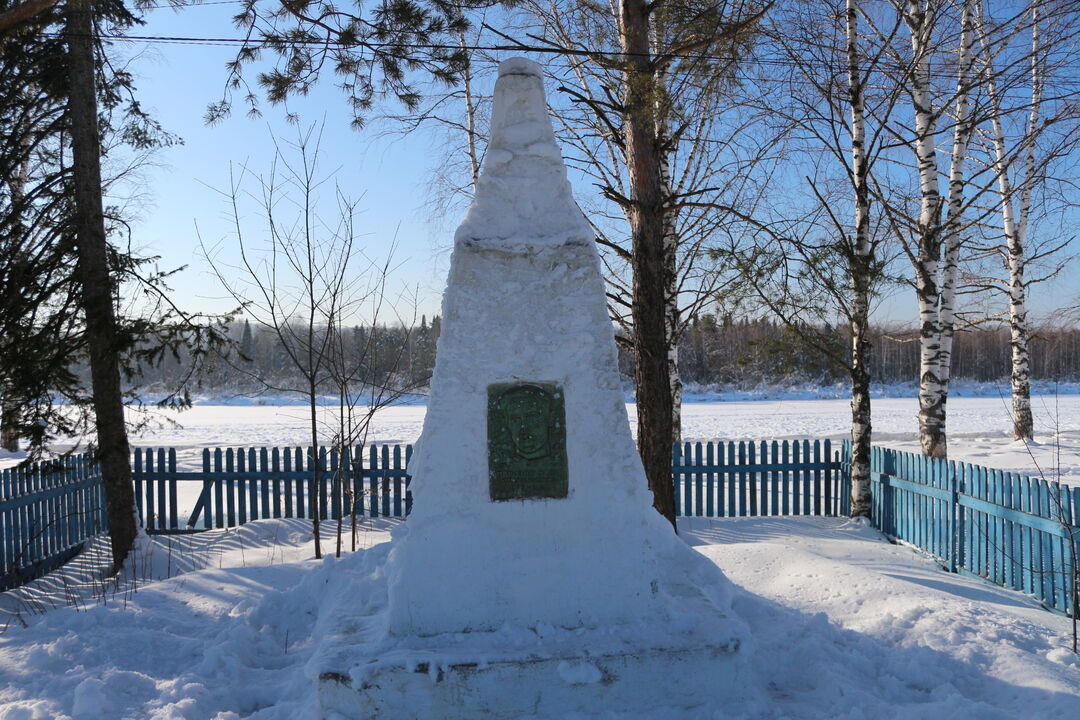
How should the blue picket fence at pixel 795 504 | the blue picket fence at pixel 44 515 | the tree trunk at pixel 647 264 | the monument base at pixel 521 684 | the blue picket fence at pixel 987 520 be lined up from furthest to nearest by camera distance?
the blue picket fence at pixel 44 515 < the tree trunk at pixel 647 264 < the blue picket fence at pixel 795 504 < the blue picket fence at pixel 987 520 < the monument base at pixel 521 684

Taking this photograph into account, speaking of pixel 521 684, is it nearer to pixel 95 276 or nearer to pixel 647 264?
pixel 647 264

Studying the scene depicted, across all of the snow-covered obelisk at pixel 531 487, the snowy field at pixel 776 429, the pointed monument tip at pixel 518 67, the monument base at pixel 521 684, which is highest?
the pointed monument tip at pixel 518 67

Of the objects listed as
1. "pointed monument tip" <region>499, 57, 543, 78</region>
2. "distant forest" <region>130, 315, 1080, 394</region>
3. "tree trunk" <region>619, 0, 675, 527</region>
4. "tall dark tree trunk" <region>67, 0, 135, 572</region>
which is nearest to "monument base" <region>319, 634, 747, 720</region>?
"tree trunk" <region>619, 0, 675, 527</region>

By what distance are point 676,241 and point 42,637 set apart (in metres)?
8.46

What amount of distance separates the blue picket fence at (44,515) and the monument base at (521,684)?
18.7 feet

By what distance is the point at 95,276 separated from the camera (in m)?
7.20

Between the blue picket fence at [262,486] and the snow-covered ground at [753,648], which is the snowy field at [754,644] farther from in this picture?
the blue picket fence at [262,486]

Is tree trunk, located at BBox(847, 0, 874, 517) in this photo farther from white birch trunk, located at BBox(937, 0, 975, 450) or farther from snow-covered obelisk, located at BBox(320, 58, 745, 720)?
snow-covered obelisk, located at BBox(320, 58, 745, 720)

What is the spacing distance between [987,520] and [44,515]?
10.1 metres

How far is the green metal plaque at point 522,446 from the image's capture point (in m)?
3.56

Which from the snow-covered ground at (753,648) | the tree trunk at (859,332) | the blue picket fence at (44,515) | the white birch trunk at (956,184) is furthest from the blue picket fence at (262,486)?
the white birch trunk at (956,184)

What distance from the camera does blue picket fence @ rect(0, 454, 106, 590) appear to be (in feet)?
23.9

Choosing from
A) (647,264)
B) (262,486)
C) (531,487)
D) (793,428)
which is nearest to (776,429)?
(793,428)

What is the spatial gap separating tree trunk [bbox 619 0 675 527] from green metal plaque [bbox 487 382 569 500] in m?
2.87
